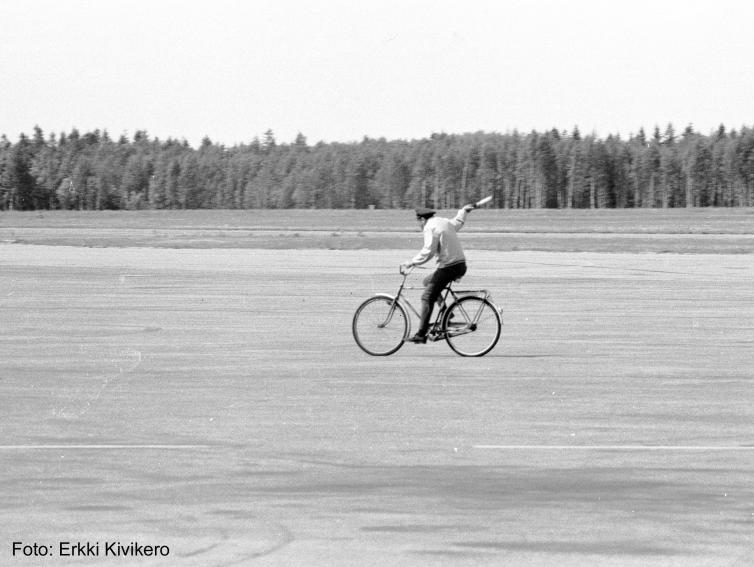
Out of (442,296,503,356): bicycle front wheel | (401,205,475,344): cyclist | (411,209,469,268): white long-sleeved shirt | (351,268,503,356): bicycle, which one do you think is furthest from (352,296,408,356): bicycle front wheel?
(411,209,469,268): white long-sleeved shirt

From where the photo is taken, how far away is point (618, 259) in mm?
47188

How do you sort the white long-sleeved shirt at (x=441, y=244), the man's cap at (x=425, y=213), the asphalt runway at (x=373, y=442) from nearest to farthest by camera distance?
1. the asphalt runway at (x=373, y=442)
2. the white long-sleeved shirt at (x=441, y=244)
3. the man's cap at (x=425, y=213)

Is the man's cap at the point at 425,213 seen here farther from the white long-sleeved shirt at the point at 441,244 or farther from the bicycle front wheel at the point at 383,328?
the bicycle front wheel at the point at 383,328

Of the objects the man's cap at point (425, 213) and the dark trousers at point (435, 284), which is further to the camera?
the dark trousers at point (435, 284)

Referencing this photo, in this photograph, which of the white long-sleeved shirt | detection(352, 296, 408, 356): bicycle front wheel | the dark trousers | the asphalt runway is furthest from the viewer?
detection(352, 296, 408, 356): bicycle front wheel

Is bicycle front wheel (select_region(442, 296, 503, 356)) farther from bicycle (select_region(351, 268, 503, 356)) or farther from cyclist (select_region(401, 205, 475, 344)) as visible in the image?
cyclist (select_region(401, 205, 475, 344))

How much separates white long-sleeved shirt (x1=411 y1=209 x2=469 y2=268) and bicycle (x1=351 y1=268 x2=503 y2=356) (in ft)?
1.58

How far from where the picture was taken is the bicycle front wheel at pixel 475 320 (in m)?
16.4

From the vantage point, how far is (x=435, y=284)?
1623 centimetres

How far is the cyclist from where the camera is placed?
15852 mm

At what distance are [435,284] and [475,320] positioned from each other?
0.68 metres

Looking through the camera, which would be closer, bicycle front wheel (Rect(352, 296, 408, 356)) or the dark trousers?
the dark trousers

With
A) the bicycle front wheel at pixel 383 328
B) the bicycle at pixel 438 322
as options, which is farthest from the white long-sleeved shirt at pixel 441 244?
the bicycle front wheel at pixel 383 328

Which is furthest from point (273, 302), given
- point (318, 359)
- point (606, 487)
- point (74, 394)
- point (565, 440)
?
point (606, 487)
